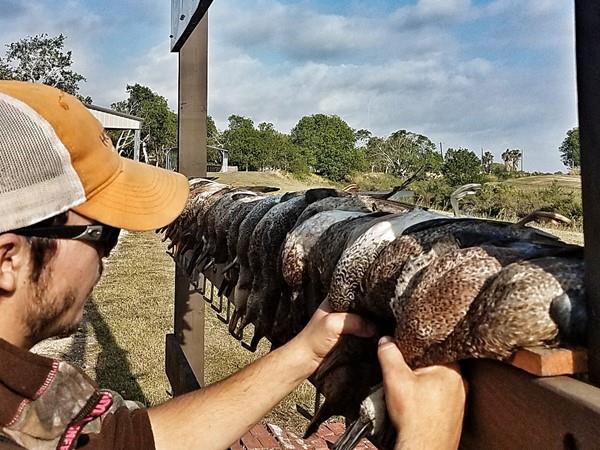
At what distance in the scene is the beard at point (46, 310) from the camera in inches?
62.3

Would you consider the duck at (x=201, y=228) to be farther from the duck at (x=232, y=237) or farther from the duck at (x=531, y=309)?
the duck at (x=531, y=309)

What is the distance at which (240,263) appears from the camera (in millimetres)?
2742

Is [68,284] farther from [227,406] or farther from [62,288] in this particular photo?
[227,406]

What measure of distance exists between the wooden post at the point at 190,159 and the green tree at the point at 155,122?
190ft

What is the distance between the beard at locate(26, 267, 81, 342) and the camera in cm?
158

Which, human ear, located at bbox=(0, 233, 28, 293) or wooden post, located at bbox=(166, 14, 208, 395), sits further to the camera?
wooden post, located at bbox=(166, 14, 208, 395)

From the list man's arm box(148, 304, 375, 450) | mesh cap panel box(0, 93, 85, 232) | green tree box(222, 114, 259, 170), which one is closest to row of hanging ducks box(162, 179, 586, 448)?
man's arm box(148, 304, 375, 450)

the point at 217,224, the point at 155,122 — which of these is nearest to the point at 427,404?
the point at 217,224

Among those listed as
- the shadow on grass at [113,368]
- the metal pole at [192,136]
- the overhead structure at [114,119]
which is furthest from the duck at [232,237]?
the overhead structure at [114,119]

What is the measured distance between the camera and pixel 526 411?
1.02 metres

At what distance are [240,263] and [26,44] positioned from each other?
191ft

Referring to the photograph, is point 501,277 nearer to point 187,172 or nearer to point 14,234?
point 14,234

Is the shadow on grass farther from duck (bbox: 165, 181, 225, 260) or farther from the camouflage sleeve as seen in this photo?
the camouflage sleeve

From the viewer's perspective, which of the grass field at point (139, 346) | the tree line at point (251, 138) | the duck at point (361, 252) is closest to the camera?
the duck at point (361, 252)
